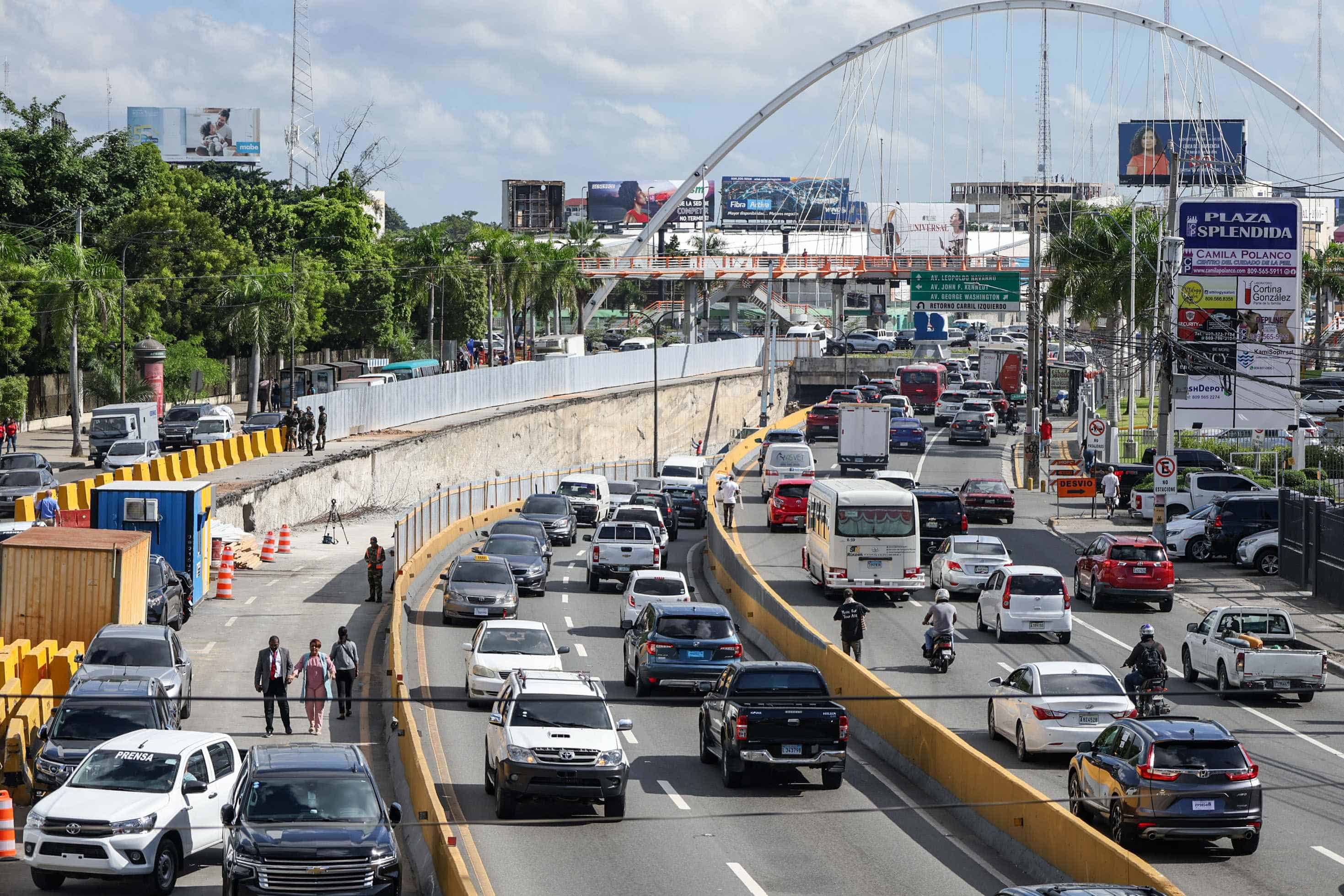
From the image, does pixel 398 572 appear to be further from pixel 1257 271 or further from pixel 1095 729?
pixel 1257 271

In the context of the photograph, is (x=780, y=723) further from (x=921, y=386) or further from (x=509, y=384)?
(x=921, y=386)

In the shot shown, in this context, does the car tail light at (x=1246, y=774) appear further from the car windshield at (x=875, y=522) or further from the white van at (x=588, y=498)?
the white van at (x=588, y=498)

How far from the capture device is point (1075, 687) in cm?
2295

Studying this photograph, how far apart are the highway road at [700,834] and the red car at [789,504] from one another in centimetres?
2482

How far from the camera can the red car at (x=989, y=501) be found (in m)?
53.5

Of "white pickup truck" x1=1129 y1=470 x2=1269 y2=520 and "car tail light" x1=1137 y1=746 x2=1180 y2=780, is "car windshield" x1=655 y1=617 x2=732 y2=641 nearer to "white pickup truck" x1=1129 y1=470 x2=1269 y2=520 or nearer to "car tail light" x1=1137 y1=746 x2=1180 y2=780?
"car tail light" x1=1137 y1=746 x2=1180 y2=780

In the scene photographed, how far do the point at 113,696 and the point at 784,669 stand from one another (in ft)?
28.6

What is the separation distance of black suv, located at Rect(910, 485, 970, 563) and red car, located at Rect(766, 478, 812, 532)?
758cm

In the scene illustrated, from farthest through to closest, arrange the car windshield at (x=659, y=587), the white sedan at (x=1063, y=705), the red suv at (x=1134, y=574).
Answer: the red suv at (x=1134, y=574)
the car windshield at (x=659, y=587)
the white sedan at (x=1063, y=705)

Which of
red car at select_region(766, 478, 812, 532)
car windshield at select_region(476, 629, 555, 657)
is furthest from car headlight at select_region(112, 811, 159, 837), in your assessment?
red car at select_region(766, 478, 812, 532)

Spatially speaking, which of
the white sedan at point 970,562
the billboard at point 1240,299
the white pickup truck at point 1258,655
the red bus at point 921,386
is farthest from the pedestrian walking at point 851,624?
the red bus at point 921,386

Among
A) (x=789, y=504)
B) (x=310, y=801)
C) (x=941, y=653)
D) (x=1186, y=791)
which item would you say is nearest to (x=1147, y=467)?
(x=789, y=504)

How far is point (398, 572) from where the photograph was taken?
40312mm

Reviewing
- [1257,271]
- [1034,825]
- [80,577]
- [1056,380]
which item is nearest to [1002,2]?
[1056,380]
